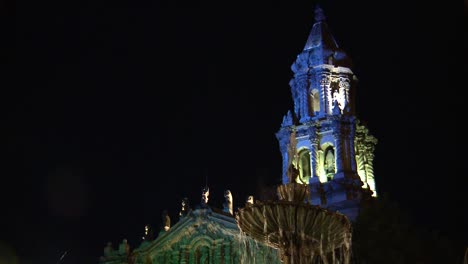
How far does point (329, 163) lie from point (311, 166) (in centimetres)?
109

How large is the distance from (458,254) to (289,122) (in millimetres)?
12895

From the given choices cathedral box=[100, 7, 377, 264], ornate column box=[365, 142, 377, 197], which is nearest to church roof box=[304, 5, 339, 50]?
cathedral box=[100, 7, 377, 264]

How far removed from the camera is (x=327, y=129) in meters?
37.2

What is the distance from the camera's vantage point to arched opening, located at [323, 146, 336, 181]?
37.2 m

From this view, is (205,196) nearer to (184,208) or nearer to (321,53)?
(184,208)

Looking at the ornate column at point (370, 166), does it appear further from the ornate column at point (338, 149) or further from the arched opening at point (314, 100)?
the arched opening at point (314, 100)

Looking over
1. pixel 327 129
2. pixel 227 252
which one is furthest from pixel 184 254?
pixel 327 129

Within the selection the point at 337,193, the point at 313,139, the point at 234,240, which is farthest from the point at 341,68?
the point at 234,240

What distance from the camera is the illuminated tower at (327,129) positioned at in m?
35.7

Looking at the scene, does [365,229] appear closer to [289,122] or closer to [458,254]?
[458,254]

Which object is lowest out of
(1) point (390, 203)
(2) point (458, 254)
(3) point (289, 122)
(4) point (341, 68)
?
(2) point (458, 254)

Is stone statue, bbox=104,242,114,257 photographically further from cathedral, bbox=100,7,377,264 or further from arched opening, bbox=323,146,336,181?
arched opening, bbox=323,146,336,181

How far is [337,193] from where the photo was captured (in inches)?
1374

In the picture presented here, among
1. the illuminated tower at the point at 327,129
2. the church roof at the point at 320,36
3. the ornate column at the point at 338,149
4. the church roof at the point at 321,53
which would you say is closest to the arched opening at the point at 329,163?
the illuminated tower at the point at 327,129
